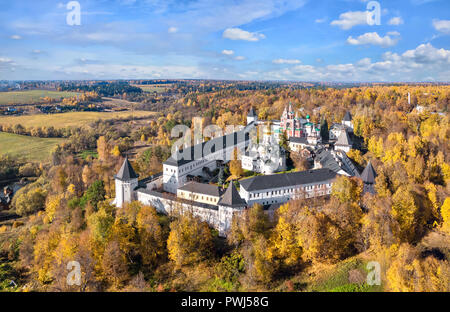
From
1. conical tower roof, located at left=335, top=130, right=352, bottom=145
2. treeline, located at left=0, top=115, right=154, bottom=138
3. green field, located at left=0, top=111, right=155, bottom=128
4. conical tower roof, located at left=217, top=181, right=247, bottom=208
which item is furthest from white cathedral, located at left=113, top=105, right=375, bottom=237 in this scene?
green field, located at left=0, top=111, right=155, bottom=128

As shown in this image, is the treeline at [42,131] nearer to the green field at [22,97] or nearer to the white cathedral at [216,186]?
the green field at [22,97]

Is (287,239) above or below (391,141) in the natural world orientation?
below

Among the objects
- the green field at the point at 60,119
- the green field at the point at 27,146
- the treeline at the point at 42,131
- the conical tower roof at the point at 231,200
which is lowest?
the green field at the point at 27,146

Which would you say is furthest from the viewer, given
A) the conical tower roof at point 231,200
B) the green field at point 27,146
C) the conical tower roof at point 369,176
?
the green field at point 27,146

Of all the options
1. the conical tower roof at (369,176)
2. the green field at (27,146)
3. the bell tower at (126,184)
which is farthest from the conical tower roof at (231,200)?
the green field at (27,146)

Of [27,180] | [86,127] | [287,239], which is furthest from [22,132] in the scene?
[287,239]

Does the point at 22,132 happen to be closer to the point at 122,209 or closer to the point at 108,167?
the point at 108,167
